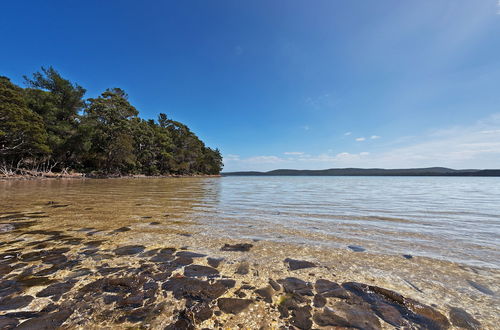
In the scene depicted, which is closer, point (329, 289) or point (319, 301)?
point (319, 301)

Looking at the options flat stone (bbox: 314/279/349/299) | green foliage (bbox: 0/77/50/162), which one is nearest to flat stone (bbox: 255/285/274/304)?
flat stone (bbox: 314/279/349/299)

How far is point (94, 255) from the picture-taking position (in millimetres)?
3350

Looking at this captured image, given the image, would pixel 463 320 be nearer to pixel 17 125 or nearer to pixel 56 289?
pixel 56 289

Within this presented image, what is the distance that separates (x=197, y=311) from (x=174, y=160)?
226 feet

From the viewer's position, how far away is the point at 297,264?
127 inches

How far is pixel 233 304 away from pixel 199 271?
0.94 metres

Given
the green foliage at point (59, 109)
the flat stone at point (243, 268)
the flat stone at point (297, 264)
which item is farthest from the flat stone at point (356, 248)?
the green foliage at point (59, 109)

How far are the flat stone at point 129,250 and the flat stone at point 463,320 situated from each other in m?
4.30

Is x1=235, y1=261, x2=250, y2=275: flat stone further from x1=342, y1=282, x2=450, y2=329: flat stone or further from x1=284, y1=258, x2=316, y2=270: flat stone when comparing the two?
x1=342, y1=282, x2=450, y2=329: flat stone

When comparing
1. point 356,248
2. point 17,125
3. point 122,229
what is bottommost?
point 356,248

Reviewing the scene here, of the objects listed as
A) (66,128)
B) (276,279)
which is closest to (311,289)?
(276,279)

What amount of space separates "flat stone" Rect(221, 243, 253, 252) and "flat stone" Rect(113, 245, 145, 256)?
1.52 m

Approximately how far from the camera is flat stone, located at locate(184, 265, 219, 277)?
281 centimetres

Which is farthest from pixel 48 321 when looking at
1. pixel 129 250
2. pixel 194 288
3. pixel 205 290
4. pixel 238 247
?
pixel 238 247
